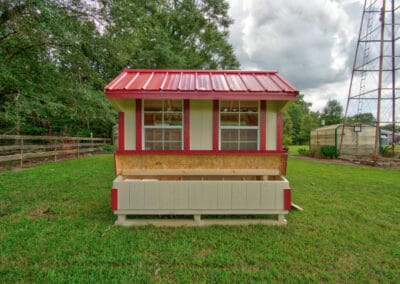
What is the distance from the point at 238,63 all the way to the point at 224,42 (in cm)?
216

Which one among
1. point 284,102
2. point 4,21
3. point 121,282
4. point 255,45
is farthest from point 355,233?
point 255,45

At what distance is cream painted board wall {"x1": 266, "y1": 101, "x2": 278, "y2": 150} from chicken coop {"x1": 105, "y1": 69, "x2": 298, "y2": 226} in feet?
0.06

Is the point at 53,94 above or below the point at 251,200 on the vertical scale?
above

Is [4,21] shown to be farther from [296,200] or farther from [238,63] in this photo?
[238,63]

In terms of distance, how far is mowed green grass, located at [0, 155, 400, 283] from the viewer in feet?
6.02

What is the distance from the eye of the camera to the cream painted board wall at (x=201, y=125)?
3410 mm

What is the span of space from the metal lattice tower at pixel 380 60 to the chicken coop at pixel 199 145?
8.29 m

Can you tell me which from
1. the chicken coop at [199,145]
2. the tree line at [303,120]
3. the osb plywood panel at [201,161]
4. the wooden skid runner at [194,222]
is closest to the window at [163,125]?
the chicken coop at [199,145]

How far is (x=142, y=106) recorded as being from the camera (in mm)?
3379

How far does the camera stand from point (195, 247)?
7.42ft

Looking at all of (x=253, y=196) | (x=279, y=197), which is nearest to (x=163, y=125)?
(x=253, y=196)

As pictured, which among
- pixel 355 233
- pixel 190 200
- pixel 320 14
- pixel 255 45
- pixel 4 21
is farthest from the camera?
pixel 255 45

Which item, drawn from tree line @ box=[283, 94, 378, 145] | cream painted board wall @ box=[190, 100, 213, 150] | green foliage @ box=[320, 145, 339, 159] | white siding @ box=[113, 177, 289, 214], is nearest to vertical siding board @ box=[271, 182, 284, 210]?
white siding @ box=[113, 177, 289, 214]

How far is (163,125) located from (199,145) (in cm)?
76
